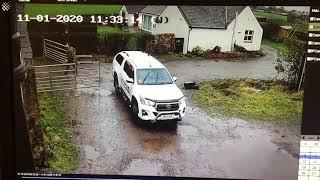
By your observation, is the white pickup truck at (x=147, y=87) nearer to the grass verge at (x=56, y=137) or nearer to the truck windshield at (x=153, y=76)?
the truck windshield at (x=153, y=76)

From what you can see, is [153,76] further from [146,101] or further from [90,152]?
[90,152]

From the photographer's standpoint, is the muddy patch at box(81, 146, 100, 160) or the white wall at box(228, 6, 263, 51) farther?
the muddy patch at box(81, 146, 100, 160)

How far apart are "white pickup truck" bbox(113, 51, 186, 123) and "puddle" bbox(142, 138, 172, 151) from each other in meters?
0.07

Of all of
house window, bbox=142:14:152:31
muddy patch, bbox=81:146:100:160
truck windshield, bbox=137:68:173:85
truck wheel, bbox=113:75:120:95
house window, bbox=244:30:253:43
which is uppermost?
house window, bbox=142:14:152:31

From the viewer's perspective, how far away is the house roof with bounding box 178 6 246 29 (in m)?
1.43

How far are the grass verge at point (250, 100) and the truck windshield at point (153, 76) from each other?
0.11 m

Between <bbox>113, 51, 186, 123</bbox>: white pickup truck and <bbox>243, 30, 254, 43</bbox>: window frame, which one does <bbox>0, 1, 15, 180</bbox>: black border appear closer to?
<bbox>113, 51, 186, 123</bbox>: white pickup truck

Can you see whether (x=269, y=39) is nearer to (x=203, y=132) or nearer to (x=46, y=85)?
(x=203, y=132)

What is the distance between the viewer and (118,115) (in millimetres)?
1521

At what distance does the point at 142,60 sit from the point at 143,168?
0.38m

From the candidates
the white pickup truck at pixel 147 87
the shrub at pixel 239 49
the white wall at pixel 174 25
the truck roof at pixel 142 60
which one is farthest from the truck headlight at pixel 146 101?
the shrub at pixel 239 49

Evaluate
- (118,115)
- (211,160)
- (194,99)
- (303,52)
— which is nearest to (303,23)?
(303,52)

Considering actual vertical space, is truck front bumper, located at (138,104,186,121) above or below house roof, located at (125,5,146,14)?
below

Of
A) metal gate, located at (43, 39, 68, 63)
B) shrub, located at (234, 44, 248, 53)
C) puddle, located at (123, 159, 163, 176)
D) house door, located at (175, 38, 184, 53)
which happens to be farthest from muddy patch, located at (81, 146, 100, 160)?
shrub, located at (234, 44, 248, 53)
